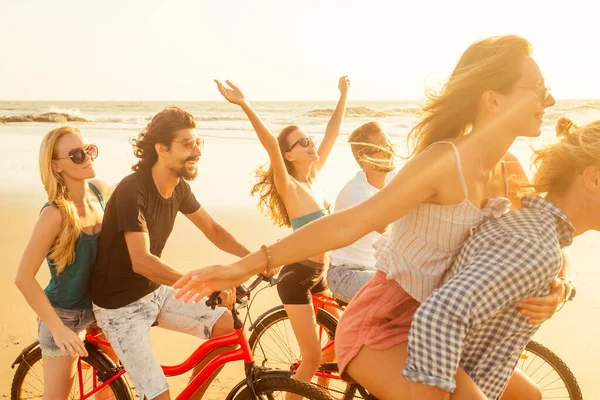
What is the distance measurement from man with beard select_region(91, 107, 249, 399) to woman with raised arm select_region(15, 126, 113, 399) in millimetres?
111

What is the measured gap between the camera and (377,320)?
7.36 feet

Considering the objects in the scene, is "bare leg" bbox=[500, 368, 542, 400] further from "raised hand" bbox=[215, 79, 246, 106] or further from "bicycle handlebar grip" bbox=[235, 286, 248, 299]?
"raised hand" bbox=[215, 79, 246, 106]

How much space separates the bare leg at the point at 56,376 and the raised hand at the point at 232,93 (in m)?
1.70

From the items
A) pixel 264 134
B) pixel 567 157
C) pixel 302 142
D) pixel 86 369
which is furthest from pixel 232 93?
pixel 86 369

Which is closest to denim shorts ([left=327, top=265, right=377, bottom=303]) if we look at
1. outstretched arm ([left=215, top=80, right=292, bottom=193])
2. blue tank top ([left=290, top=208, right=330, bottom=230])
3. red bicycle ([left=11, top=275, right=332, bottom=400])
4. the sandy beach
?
blue tank top ([left=290, top=208, right=330, bottom=230])

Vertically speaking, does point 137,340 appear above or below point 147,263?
below

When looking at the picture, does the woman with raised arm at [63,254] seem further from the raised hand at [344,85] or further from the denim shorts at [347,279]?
the raised hand at [344,85]

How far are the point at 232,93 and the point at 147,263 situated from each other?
101cm

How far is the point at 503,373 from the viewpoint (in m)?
2.18

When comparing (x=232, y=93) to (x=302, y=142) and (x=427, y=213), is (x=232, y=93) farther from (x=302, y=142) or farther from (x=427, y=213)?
(x=427, y=213)

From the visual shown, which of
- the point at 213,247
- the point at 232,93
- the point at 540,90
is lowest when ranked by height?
the point at 213,247

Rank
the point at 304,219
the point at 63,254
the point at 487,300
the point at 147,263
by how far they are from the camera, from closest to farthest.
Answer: the point at 487,300
the point at 147,263
the point at 63,254
the point at 304,219

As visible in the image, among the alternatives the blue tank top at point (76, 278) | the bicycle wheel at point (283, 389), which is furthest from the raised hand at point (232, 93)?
the bicycle wheel at point (283, 389)

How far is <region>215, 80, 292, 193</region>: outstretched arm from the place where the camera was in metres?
→ 3.46
